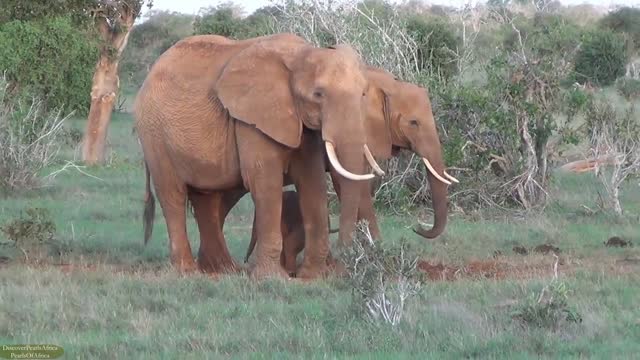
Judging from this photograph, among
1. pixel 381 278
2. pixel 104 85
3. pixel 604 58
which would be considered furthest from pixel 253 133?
pixel 604 58

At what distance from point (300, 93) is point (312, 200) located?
3.08 ft

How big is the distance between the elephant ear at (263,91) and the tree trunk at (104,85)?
1143cm

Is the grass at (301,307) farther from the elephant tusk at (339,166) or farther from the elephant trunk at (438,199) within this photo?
the elephant tusk at (339,166)

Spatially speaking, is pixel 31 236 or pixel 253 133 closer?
pixel 253 133

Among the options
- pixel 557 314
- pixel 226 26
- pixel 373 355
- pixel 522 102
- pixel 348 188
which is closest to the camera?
pixel 373 355

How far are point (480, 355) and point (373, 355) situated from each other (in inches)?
23.6

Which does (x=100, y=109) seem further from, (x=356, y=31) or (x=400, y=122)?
(x=400, y=122)

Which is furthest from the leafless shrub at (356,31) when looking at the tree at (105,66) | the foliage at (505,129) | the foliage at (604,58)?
the foliage at (604,58)

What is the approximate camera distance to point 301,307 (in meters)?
8.27

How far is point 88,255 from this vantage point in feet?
37.6

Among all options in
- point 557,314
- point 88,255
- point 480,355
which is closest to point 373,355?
point 480,355

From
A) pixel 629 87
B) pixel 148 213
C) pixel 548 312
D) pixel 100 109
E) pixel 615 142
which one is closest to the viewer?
pixel 548 312

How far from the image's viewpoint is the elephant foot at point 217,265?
35.2ft

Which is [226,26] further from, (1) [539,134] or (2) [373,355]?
(2) [373,355]
